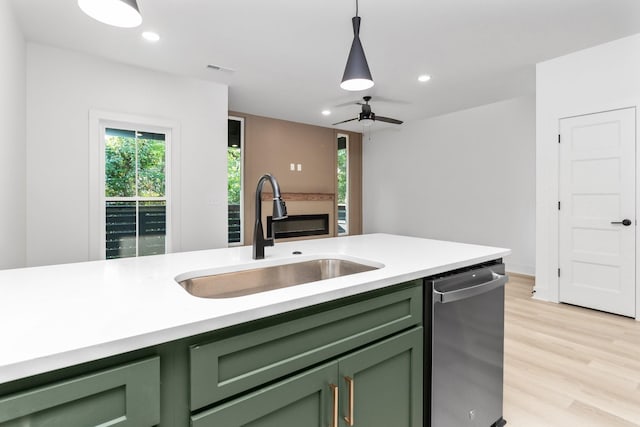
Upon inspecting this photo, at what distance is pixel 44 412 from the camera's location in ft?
1.95

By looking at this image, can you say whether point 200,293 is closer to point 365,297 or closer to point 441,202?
point 365,297

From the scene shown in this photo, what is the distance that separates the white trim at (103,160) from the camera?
11.5 ft

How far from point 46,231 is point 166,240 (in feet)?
3.70

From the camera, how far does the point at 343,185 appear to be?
24.2 feet

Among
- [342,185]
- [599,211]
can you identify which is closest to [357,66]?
[599,211]

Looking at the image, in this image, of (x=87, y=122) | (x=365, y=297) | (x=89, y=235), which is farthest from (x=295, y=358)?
(x=87, y=122)

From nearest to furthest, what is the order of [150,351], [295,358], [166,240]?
[150,351] → [295,358] → [166,240]

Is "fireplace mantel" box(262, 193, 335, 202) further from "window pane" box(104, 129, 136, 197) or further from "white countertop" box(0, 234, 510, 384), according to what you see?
"white countertop" box(0, 234, 510, 384)

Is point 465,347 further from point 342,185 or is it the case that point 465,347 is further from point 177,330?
point 342,185

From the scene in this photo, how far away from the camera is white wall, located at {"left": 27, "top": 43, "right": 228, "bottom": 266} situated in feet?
10.7

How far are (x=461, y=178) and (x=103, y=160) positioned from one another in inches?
206

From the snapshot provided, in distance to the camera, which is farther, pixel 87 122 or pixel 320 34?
pixel 87 122

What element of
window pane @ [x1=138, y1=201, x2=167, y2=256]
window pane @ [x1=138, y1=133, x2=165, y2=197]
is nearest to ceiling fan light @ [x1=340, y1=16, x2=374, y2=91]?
window pane @ [x1=138, y1=133, x2=165, y2=197]

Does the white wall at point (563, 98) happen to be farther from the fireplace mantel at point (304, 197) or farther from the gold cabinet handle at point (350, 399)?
the fireplace mantel at point (304, 197)
